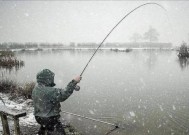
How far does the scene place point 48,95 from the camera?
3.94 metres

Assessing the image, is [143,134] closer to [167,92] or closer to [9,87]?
[167,92]

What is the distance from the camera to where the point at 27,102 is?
10.8 m

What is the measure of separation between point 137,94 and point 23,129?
789 centimetres

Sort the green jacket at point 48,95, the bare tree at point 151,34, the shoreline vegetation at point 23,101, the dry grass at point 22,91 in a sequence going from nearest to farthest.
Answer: the green jacket at point 48,95
the shoreline vegetation at point 23,101
the dry grass at point 22,91
the bare tree at point 151,34

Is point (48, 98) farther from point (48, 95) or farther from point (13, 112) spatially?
point (13, 112)

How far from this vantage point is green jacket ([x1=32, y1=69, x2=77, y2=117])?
3.87m

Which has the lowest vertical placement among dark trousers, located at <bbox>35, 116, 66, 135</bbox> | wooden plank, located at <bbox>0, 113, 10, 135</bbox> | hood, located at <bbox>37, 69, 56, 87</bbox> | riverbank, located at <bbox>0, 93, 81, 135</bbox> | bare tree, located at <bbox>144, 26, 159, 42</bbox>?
riverbank, located at <bbox>0, 93, 81, 135</bbox>

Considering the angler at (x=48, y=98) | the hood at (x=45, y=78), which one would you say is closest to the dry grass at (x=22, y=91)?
the angler at (x=48, y=98)

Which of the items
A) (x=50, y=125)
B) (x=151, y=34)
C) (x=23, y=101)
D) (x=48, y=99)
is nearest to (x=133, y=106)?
(x=23, y=101)

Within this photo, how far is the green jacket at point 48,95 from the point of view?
3869 mm

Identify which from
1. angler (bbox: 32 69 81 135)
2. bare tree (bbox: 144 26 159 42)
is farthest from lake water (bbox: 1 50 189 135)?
bare tree (bbox: 144 26 159 42)

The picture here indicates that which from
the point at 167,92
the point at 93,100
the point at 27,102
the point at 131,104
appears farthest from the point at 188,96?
the point at 27,102

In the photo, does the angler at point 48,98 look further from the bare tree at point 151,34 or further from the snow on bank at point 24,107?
the bare tree at point 151,34

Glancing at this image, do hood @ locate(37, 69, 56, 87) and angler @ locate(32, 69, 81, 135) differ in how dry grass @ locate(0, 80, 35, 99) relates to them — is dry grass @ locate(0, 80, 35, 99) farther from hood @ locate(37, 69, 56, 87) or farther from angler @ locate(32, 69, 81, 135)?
hood @ locate(37, 69, 56, 87)
